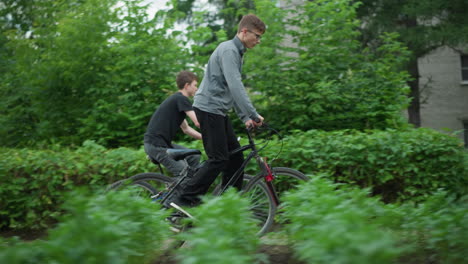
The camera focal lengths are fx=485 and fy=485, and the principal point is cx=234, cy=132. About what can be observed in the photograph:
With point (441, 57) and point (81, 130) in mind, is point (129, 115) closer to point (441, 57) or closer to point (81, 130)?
point (81, 130)

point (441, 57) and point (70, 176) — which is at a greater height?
point (441, 57)

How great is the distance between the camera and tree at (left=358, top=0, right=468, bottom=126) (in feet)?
44.6

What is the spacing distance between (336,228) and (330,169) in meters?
3.36

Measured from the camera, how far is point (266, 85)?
792cm

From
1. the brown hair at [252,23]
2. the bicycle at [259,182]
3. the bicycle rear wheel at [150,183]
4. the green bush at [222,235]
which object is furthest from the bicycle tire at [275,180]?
the green bush at [222,235]

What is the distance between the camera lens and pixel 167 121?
5043 millimetres

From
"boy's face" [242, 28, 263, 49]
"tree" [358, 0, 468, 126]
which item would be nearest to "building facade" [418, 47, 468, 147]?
"tree" [358, 0, 468, 126]

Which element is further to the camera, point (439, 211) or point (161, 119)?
point (161, 119)

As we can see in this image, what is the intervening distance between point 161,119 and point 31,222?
197 centimetres

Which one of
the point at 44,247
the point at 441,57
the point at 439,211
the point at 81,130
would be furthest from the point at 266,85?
the point at 441,57

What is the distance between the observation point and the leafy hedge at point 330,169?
5426 millimetres

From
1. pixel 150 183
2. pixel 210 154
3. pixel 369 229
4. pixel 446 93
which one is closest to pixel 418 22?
pixel 446 93

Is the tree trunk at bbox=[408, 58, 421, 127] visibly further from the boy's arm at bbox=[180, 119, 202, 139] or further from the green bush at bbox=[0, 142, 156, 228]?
the green bush at bbox=[0, 142, 156, 228]

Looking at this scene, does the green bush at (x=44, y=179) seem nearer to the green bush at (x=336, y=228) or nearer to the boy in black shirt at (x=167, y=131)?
the boy in black shirt at (x=167, y=131)
